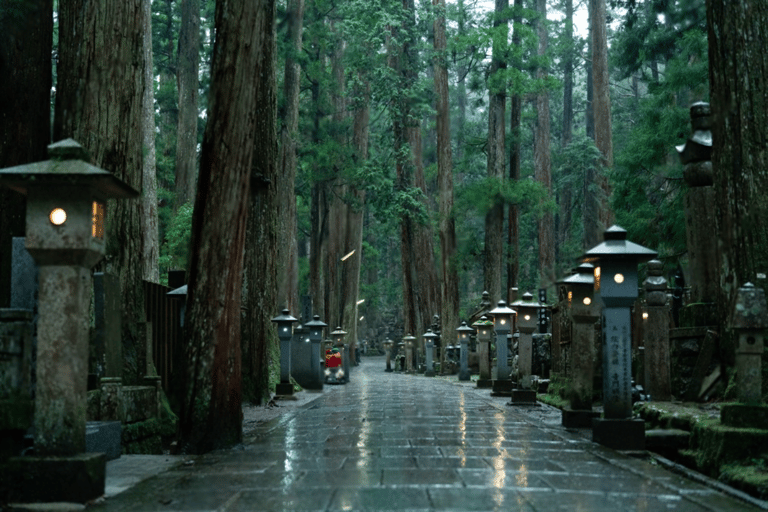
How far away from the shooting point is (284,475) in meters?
6.41

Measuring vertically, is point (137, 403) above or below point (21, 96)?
below

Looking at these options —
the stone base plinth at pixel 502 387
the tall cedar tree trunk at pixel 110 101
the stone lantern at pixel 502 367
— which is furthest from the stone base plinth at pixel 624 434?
the stone base plinth at pixel 502 387

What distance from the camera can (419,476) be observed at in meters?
6.23

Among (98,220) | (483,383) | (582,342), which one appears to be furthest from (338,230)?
(98,220)

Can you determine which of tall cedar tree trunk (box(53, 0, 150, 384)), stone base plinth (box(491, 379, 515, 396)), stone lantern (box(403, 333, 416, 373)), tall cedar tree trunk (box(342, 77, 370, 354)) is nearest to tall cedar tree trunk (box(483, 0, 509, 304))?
tall cedar tree trunk (box(342, 77, 370, 354))

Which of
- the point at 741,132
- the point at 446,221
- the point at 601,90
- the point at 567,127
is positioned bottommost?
the point at 741,132

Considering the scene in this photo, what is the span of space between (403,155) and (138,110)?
23.4 metres

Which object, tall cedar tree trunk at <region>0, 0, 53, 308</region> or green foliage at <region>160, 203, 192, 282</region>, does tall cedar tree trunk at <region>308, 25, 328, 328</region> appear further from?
tall cedar tree trunk at <region>0, 0, 53, 308</region>

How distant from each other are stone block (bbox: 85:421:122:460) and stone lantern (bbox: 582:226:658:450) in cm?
467

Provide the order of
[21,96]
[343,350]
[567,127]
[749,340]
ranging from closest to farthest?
1. [749,340]
2. [21,96]
3. [343,350]
4. [567,127]

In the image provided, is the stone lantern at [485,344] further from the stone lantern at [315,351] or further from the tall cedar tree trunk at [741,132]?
the tall cedar tree trunk at [741,132]

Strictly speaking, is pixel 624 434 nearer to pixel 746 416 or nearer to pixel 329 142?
pixel 746 416

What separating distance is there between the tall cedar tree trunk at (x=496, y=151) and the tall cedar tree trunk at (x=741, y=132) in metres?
20.5

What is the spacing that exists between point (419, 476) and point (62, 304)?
2.86m
